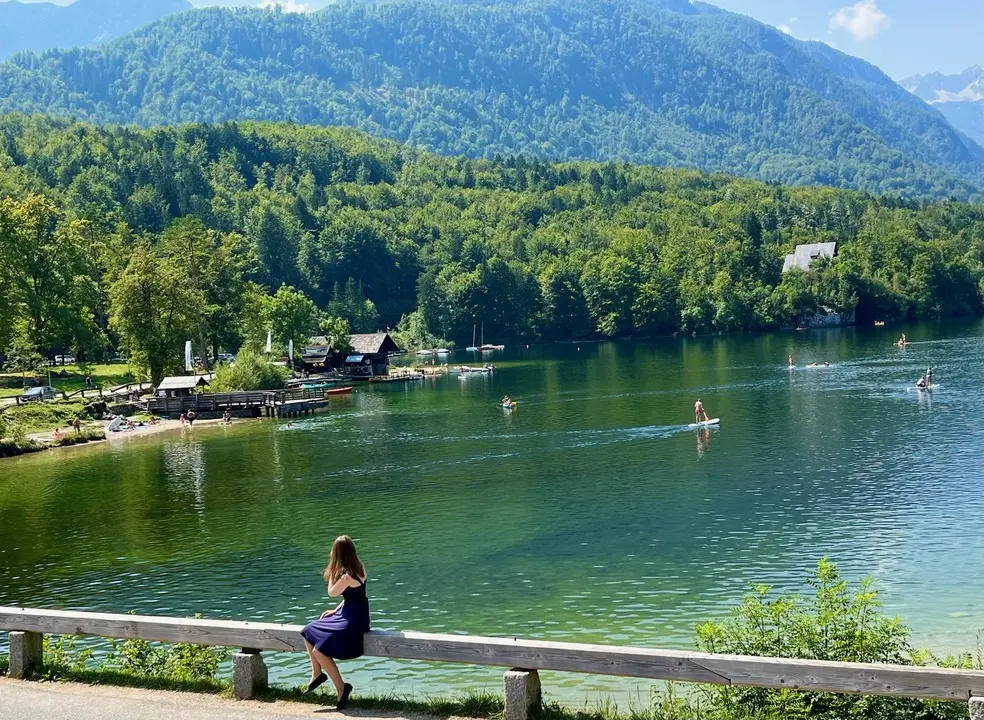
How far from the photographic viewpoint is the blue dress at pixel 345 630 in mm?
14055

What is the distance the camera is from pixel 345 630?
14.1 metres

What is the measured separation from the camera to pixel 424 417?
84.7 metres

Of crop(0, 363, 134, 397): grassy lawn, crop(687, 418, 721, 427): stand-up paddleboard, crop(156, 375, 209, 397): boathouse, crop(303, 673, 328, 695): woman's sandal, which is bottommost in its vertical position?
crop(687, 418, 721, 427): stand-up paddleboard

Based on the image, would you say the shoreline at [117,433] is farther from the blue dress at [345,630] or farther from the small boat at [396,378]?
the blue dress at [345,630]

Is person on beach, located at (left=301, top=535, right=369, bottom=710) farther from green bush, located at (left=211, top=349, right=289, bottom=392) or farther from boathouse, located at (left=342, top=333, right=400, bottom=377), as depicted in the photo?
boathouse, located at (left=342, top=333, right=400, bottom=377)

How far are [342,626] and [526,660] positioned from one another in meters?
2.69

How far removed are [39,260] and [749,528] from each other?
9276cm

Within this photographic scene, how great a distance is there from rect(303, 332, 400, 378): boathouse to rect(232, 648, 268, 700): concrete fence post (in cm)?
11551

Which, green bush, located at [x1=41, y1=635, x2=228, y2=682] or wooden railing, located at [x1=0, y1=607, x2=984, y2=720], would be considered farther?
green bush, located at [x1=41, y1=635, x2=228, y2=682]

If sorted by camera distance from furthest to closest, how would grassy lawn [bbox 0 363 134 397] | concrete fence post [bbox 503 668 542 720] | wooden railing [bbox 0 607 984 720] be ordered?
grassy lawn [bbox 0 363 134 397] → concrete fence post [bbox 503 668 542 720] → wooden railing [bbox 0 607 984 720]

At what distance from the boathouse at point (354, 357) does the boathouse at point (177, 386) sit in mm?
35702

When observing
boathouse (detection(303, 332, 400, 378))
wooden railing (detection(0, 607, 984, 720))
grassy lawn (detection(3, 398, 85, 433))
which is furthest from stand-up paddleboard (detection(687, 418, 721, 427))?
boathouse (detection(303, 332, 400, 378))

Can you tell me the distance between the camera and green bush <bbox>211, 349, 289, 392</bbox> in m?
97.2

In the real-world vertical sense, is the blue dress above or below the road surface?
above
